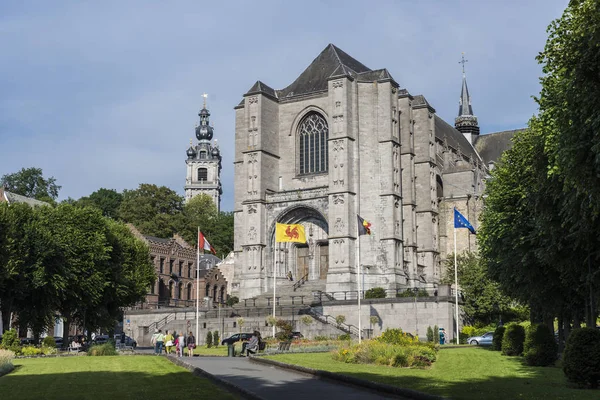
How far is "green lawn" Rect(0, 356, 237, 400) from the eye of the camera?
1688 centimetres

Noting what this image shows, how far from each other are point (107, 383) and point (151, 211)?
265 ft

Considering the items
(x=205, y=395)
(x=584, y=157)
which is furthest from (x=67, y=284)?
(x=584, y=157)

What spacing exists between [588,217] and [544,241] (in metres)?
4.43

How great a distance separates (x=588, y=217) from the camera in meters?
20.9

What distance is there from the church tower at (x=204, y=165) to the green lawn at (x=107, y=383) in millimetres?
142461

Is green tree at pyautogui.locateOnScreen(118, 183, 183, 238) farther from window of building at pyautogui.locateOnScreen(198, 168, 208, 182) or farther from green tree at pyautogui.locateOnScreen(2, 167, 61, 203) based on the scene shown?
window of building at pyautogui.locateOnScreen(198, 168, 208, 182)

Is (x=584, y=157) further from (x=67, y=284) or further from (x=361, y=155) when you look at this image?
(x=361, y=155)

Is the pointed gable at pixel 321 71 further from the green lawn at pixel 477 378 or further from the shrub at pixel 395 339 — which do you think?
the green lawn at pixel 477 378

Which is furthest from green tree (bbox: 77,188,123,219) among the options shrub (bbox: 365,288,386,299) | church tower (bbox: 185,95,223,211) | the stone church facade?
shrub (bbox: 365,288,386,299)

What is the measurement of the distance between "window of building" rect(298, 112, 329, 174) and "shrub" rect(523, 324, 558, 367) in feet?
133

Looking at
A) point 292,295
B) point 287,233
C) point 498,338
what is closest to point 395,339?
point 498,338

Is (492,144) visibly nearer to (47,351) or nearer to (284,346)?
(284,346)

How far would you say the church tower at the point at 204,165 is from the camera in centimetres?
16975

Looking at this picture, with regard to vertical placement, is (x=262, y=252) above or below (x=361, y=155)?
below
